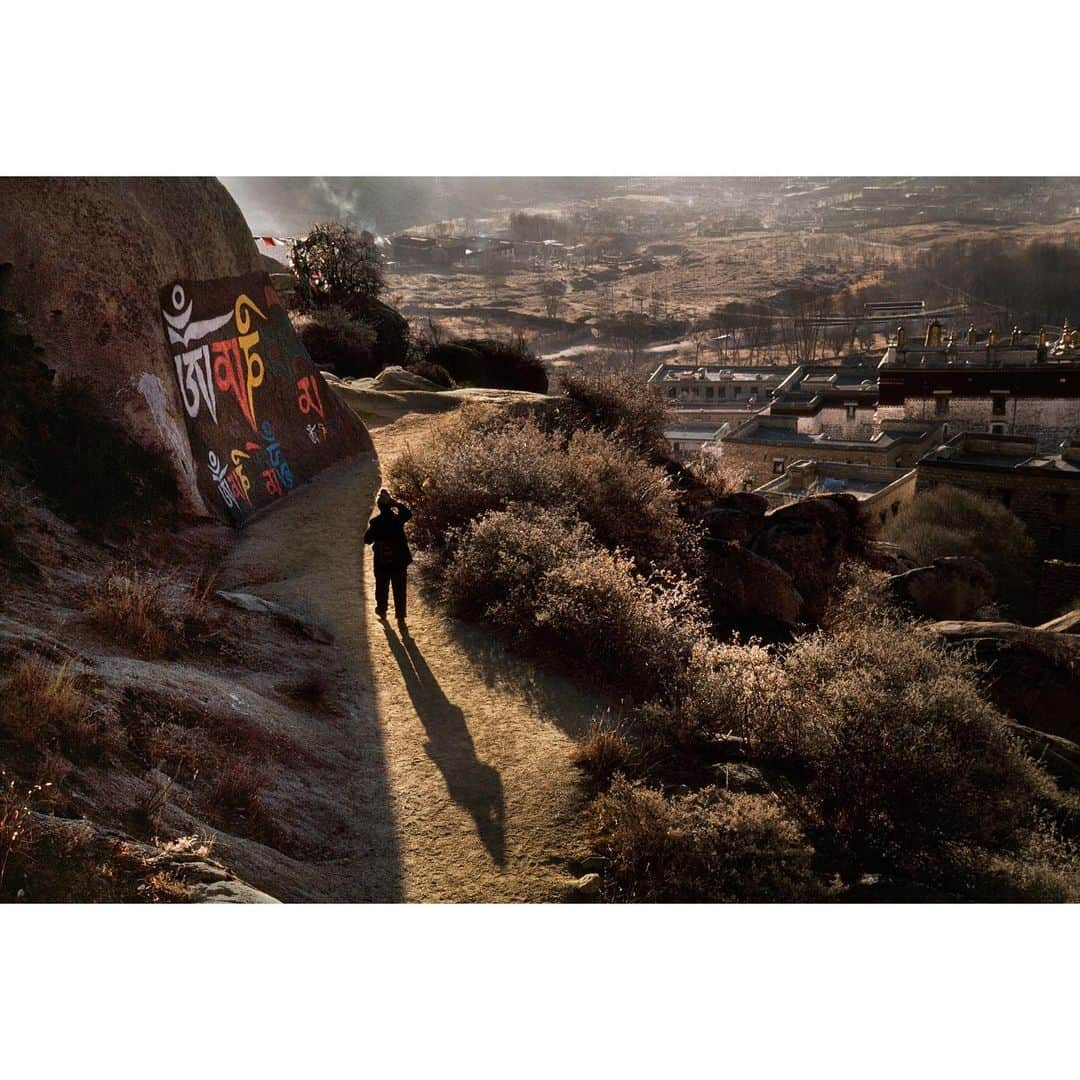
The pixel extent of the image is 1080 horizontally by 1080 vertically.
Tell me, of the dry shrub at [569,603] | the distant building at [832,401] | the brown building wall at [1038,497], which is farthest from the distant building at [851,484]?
the dry shrub at [569,603]

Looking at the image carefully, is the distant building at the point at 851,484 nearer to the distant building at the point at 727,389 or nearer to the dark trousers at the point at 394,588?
the distant building at the point at 727,389

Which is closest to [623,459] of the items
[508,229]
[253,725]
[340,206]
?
[253,725]

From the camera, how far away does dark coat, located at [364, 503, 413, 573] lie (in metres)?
9.16

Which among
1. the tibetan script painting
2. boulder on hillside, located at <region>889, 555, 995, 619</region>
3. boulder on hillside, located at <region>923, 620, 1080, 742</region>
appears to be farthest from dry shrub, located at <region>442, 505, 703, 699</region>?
boulder on hillside, located at <region>889, 555, 995, 619</region>

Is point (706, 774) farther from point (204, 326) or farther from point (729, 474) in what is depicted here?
point (729, 474)

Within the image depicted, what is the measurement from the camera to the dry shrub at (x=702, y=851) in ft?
18.3

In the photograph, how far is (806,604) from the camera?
48.5 feet

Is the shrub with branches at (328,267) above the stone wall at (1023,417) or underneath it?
above

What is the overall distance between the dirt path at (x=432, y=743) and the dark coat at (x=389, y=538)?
0.74 meters

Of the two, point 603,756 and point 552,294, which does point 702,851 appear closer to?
point 603,756

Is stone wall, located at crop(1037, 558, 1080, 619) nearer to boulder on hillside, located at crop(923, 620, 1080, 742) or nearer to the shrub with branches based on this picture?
boulder on hillside, located at crop(923, 620, 1080, 742)

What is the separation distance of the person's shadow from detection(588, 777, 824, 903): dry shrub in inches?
30.6

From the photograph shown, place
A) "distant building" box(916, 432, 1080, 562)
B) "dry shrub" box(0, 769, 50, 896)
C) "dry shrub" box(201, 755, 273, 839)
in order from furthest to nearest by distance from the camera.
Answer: "distant building" box(916, 432, 1080, 562) < "dry shrub" box(201, 755, 273, 839) < "dry shrub" box(0, 769, 50, 896)

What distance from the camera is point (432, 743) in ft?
23.7
